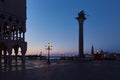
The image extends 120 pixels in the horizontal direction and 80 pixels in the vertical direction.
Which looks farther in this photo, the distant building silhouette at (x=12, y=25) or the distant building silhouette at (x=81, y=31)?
the distant building silhouette at (x=81, y=31)

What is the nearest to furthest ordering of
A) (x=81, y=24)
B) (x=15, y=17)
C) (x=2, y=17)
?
(x=2, y=17) < (x=15, y=17) < (x=81, y=24)

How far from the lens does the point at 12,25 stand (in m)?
53.5

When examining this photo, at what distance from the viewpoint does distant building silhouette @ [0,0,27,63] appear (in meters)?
49.6

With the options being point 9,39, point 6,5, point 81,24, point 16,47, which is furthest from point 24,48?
point 81,24

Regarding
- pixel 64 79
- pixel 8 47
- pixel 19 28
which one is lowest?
pixel 64 79

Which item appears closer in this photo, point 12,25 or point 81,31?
point 12,25

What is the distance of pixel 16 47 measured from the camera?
56.2m

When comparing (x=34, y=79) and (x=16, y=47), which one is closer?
(x=34, y=79)

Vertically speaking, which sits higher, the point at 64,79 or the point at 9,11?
the point at 9,11

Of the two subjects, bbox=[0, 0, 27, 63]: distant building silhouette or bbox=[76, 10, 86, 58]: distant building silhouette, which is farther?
bbox=[76, 10, 86, 58]: distant building silhouette

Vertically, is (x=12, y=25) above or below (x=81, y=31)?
below

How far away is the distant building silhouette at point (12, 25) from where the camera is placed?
49.6 meters

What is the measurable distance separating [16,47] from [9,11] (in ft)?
25.8

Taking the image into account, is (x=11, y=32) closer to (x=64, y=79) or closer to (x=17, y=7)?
(x=17, y=7)
